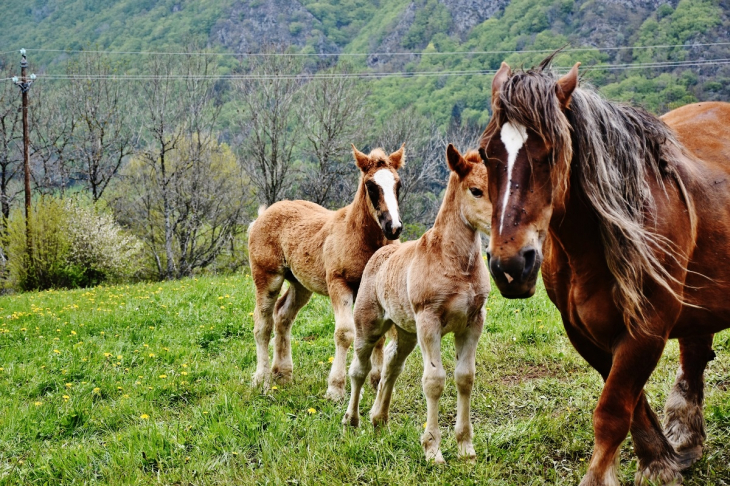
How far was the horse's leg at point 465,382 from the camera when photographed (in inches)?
168

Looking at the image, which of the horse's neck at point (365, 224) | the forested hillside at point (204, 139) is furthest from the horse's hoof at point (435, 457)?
the forested hillside at point (204, 139)

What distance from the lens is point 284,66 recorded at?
A: 112 ft

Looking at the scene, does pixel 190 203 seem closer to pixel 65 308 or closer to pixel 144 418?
pixel 65 308

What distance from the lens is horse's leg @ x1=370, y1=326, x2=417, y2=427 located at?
486cm

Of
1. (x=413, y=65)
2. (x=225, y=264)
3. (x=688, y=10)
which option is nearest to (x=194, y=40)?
(x=225, y=264)

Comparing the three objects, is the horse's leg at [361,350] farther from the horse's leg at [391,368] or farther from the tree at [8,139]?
the tree at [8,139]

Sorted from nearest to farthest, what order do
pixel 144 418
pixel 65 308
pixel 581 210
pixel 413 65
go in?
pixel 581 210, pixel 144 418, pixel 65 308, pixel 413 65

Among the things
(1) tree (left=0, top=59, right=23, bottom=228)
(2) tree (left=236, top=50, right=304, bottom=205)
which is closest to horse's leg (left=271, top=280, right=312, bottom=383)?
(2) tree (left=236, top=50, right=304, bottom=205)

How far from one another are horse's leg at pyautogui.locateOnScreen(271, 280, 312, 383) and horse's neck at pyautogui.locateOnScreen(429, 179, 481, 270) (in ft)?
10.5

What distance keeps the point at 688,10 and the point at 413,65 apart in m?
26.2

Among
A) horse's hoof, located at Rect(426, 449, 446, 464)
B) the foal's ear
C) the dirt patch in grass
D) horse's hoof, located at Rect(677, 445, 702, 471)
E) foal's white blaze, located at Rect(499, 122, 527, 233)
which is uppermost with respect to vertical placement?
foal's white blaze, located at Rect(499, 122, 527, 233)

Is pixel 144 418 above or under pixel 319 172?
above

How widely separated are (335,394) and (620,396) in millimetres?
3558

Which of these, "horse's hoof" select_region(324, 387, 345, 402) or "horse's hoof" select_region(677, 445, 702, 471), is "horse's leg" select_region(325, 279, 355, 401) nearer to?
"horse's hoof" select_region(324, 387, 345, 402)
